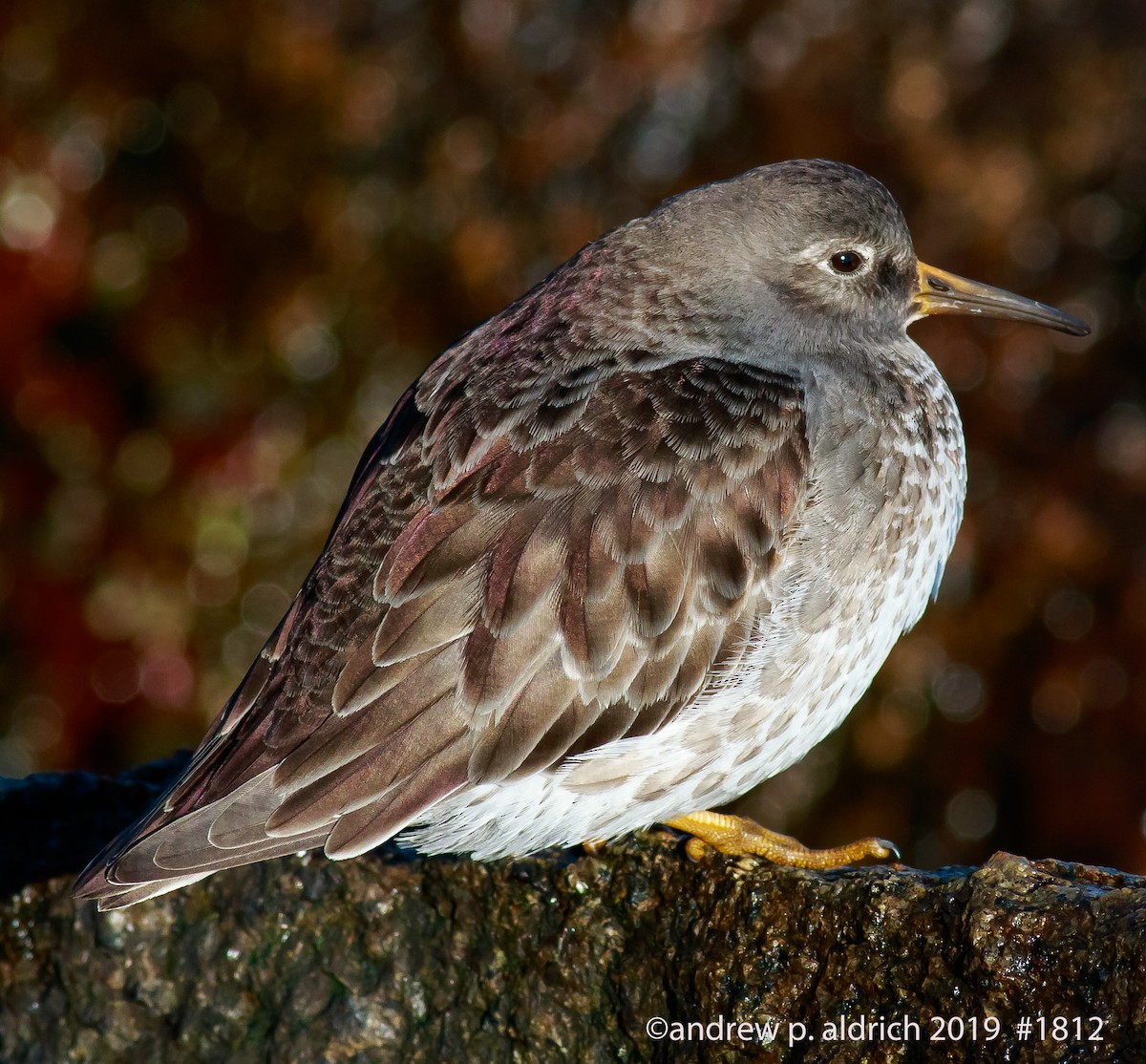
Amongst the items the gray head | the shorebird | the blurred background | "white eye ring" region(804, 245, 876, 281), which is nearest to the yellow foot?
the shorebird

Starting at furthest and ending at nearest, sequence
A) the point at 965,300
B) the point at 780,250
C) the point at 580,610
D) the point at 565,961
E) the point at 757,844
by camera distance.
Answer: the point at 965,300
the point at 780,250
the point at 757,844
the point at 565,961
the point at 580,610

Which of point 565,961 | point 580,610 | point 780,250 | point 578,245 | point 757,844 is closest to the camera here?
point 580,610

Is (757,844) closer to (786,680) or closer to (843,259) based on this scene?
(786,680)

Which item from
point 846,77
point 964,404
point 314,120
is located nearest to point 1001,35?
point 846,77

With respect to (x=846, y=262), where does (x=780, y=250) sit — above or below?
above

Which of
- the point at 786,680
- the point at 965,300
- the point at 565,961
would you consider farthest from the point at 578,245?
the point at 565,961

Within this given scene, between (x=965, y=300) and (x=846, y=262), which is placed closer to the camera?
(x=846, y=262)

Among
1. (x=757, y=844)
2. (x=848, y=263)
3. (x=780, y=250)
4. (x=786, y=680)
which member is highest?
(x=780, y=250)

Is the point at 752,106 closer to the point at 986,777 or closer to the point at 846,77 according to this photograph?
the point at 846,77
